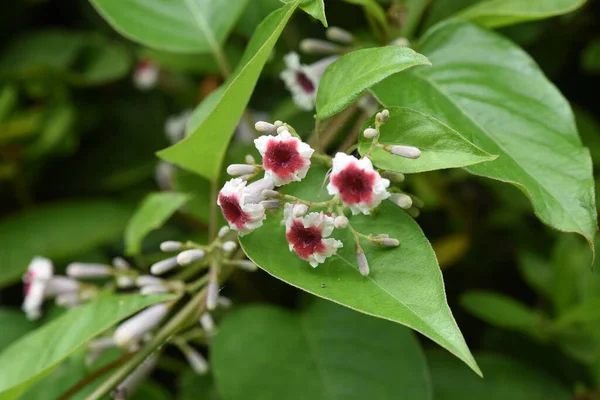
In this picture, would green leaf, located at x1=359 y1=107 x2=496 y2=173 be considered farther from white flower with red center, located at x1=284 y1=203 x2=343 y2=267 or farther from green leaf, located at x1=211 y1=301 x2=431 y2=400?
green leaf, located at x1=211 y1=301 x2=431 y2=400

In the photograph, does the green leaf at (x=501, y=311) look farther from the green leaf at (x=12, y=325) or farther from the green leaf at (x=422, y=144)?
the green leaf at (x=12, y=325)

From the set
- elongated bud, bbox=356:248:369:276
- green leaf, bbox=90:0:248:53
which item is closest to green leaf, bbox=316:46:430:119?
elongated bud, bbox=356:248:369:276

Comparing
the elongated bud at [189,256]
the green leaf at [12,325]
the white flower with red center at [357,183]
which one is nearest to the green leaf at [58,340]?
the elongated bud at [189,256]

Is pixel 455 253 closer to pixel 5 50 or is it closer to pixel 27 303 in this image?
pixel 27 303

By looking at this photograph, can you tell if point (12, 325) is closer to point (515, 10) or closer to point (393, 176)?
point (393, 176)

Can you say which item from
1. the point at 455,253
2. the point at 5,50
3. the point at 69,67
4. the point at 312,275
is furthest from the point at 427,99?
the point at 5,50

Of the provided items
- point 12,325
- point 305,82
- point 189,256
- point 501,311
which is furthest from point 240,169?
point 12,325

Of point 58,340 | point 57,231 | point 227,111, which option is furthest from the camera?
point 57,231
